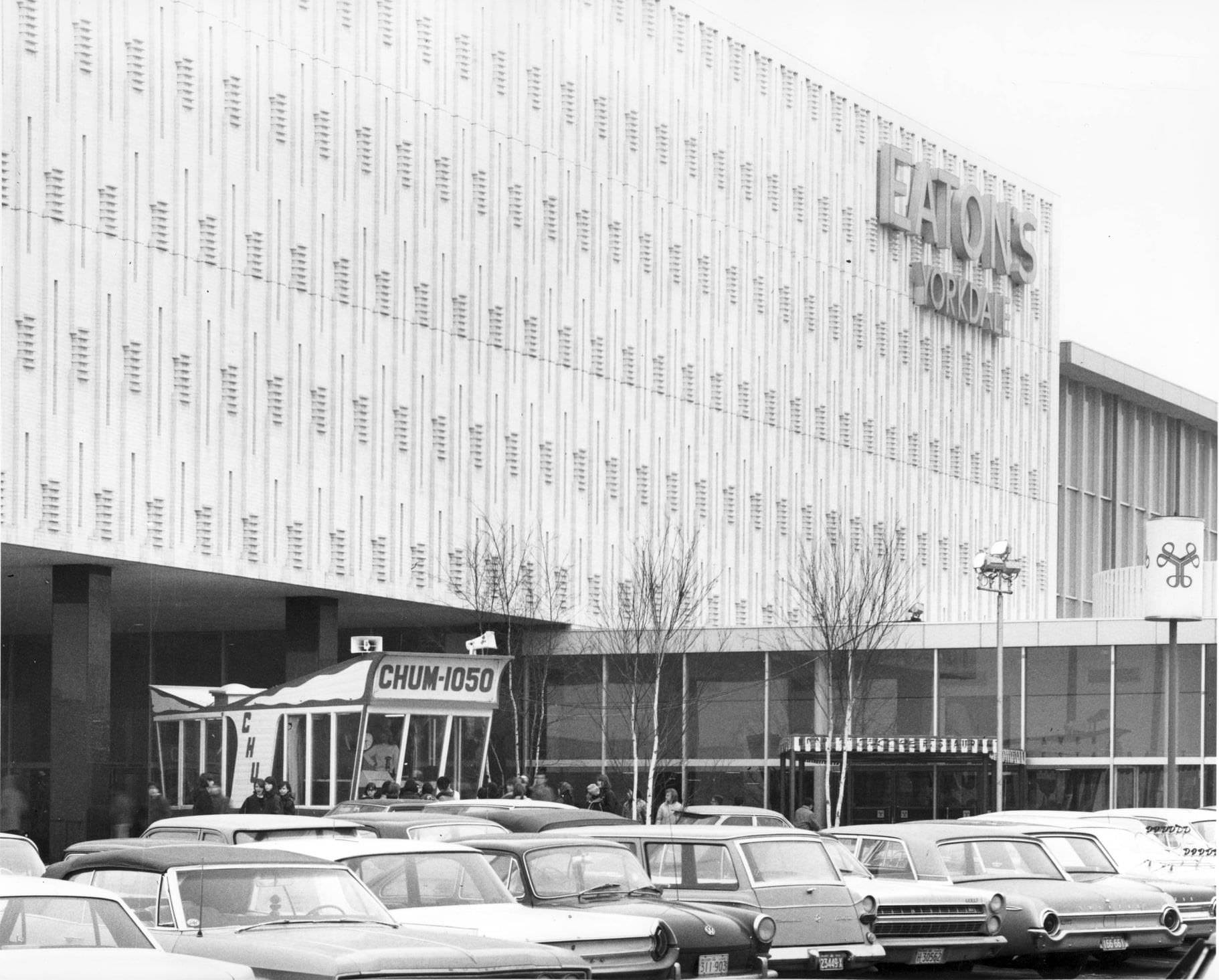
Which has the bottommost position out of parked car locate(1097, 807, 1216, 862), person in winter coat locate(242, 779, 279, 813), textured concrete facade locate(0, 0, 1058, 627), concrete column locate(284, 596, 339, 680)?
person in winter coat locate(242, 779, 279, 813)

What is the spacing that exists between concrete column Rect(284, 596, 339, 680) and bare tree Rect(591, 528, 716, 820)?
689cm

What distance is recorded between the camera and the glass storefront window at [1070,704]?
44812 millimetres

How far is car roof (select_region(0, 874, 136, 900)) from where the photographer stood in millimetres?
11430

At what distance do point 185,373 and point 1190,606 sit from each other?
19.1m

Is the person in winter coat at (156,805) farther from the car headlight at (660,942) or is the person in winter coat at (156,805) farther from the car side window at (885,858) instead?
the car headlight at (660,942)

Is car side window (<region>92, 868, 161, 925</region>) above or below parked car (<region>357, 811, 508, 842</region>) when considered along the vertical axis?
above

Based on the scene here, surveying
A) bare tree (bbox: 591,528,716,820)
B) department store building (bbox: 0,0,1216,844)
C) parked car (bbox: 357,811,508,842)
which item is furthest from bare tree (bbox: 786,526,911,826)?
parked car (bbox: 357,811,508,842)

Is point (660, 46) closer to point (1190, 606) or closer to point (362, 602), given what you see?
point (362, 602)

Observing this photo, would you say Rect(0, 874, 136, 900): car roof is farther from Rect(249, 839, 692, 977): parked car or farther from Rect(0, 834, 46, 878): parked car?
Rect(0, 834, 46, 878): parked car

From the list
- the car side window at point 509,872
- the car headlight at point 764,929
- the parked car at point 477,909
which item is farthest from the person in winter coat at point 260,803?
the parked car at point 477,909

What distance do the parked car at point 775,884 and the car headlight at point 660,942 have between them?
80.8 inches

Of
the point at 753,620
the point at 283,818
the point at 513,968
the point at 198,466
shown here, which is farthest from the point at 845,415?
the point at 513,968

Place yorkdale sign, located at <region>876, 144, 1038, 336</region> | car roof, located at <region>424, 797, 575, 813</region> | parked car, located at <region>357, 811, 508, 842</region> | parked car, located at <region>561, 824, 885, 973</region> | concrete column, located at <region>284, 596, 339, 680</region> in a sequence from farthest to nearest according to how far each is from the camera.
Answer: yorkdale sign, located at <region>876, 144, 1038, 336</region>, concrete column, located at <region>284, 596, 339, 680</region>, car roof, located at <region>424, 797, 575, 813</region>, parked car, located at <region>357, 811, 508, 842</region>, parked car, located at <region>561, 824, 885, 973</region>

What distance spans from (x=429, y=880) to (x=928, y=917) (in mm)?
5737
